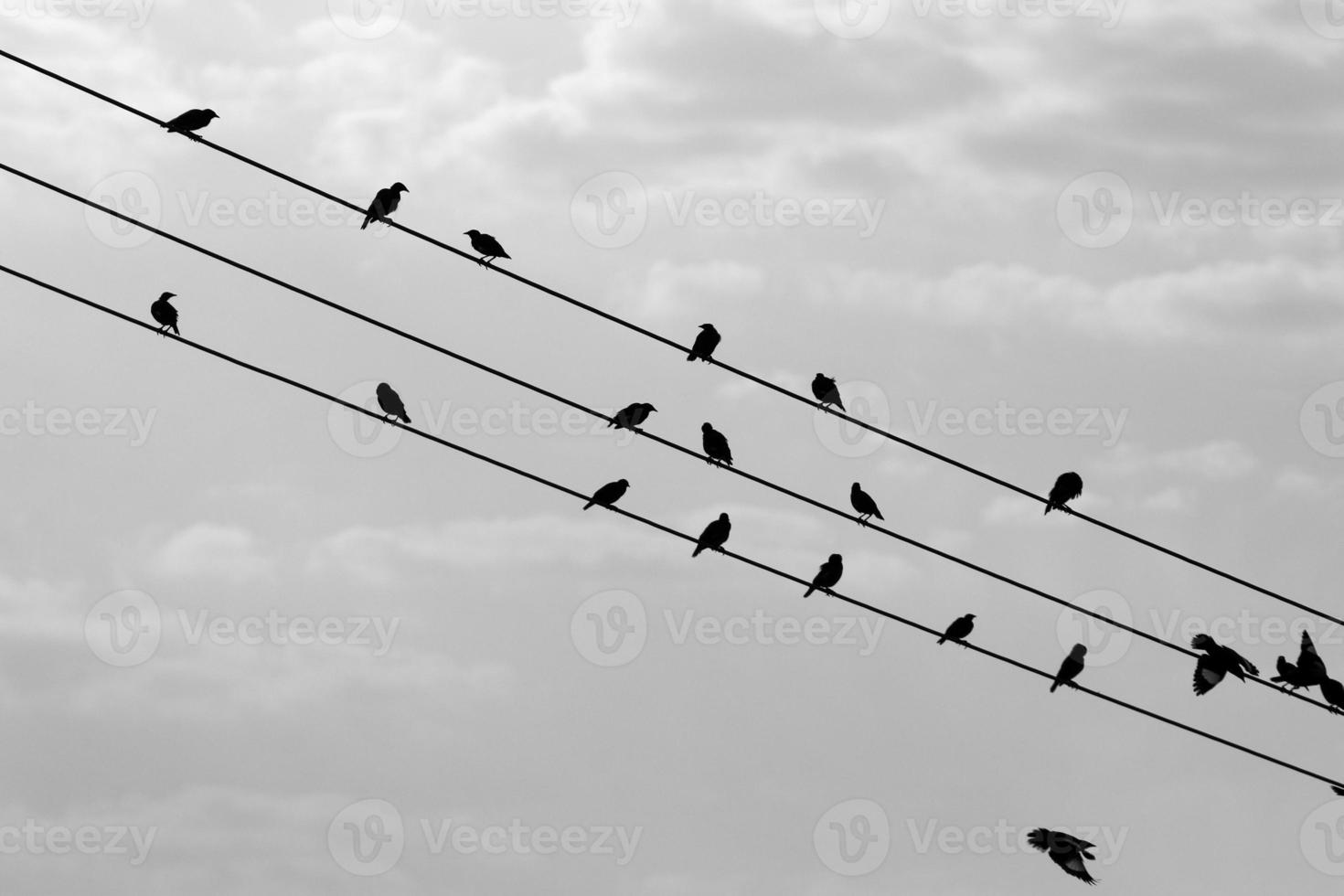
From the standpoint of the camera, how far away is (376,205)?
2100 centimetres

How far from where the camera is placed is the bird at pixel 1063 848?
16.3m

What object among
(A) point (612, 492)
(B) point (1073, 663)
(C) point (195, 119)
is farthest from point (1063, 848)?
(C) point (195, 119)

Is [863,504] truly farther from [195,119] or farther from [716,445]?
[195,119]

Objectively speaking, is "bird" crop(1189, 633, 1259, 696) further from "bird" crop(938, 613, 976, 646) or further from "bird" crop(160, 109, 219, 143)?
"bird" crop(160, 109, 219, 143)

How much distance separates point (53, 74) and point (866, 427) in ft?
18.3

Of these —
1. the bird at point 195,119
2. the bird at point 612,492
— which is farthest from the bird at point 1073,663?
the bird at point 195,119

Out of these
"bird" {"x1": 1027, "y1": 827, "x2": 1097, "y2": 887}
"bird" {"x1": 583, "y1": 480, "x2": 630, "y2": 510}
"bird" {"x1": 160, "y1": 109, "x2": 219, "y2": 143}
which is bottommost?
"bird" {"x1": 1027, "y1": 827, "x2": 1097, "y2": 887}

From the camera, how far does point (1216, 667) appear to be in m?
16.5

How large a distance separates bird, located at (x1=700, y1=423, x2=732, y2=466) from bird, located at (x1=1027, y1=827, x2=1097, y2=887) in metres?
4.67

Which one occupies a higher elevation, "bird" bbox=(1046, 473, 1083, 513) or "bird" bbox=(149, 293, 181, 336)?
"bird" bbox=(1046, 473, 1083, 513)

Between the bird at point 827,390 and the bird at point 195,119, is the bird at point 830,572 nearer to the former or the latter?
the bird at point 827,390

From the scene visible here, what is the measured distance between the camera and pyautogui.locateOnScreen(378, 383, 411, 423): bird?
67.6 ft

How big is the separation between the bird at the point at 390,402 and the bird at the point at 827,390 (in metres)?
4.42

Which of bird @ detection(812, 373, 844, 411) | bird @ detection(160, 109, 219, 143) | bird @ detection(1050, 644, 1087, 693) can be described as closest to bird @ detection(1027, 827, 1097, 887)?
bird @ detection(1050, 644, 1087, 693)
